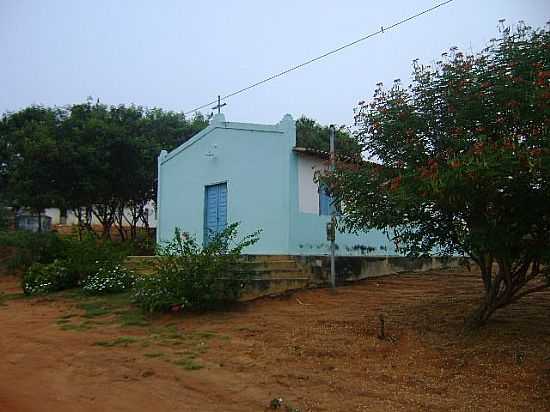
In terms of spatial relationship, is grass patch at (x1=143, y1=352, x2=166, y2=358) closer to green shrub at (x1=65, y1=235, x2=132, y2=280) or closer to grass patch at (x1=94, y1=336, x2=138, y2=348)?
grass patch at (x1=94, y1=336, x2=138, y2=348)

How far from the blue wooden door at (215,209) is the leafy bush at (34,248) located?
3.71 m

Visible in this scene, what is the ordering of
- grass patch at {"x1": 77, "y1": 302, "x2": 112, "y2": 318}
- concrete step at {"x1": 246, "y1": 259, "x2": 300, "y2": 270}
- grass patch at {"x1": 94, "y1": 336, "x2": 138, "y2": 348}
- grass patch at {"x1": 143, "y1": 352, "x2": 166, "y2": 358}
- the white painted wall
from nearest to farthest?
1. grass patch at {"x1": 143, "y1": 352, "x2": 166, "y2": 358}
2. grass patch at {"x1": 94, "y1": 336, "x2": 138, "y2": 348}
3. grass patch at {"x1": 77, "y1": 302, "x2": 112, "y2": 318}
4. concrete step at {"x1": 246, "y1": 259, "x2": 300, "y2": 270}
5. the white painted wall

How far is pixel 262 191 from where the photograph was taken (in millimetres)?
13633

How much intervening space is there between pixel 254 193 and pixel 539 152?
8949 millimetres

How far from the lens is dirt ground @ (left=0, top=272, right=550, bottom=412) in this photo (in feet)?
17.1

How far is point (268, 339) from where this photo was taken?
7.66m

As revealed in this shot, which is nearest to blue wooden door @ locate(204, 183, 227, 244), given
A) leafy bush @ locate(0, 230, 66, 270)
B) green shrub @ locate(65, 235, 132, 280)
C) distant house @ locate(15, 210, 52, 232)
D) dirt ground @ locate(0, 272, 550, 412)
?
green shrub @ locate(65, 235, 132, 280)

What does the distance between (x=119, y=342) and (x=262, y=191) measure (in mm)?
6570

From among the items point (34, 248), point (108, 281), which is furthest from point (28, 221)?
point (108, 281)

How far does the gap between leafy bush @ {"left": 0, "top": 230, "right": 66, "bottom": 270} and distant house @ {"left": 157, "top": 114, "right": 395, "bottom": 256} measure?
3.36 m

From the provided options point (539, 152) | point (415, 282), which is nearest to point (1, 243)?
point (415, 282)

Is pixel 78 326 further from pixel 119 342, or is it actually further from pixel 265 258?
pixel 265 258

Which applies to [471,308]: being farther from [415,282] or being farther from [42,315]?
[42,315]

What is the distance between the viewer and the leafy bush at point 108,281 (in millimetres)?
11961
